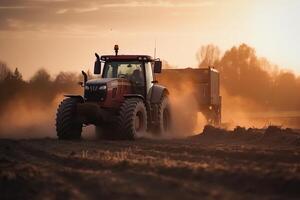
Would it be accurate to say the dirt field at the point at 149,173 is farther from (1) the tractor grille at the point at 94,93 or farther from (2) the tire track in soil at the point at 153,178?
(1) the tractor grille at the point at 94,93

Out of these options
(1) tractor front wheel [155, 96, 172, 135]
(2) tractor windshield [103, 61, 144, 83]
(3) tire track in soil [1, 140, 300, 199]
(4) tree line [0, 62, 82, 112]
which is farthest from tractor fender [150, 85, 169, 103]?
(4) tree line [0, 62, 82, 112]

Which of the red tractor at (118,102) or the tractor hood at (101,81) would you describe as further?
the tractor hood at (101,81)

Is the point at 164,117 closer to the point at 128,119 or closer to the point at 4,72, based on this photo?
the point at 128,119

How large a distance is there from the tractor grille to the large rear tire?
54cm

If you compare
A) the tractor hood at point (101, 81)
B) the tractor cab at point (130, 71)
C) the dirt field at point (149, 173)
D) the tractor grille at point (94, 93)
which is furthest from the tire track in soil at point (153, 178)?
the tractor cab at point (130, 71)

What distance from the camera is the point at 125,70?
20.6m

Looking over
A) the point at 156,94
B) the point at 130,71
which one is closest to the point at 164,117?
the point at 156,94

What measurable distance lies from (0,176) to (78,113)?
25.5ft

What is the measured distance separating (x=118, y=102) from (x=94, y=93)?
88 centimetres

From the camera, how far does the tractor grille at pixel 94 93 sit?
19.0m

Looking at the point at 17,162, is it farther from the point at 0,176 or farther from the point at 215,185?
the point at 215,185

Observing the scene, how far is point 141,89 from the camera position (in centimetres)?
2039

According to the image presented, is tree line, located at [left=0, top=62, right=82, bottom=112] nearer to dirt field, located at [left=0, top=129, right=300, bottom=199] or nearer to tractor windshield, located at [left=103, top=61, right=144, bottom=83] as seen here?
tractor windshield, located at [left=103, top=61, right=144, bottom=83]

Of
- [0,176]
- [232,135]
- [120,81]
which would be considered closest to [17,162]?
[0,176]
